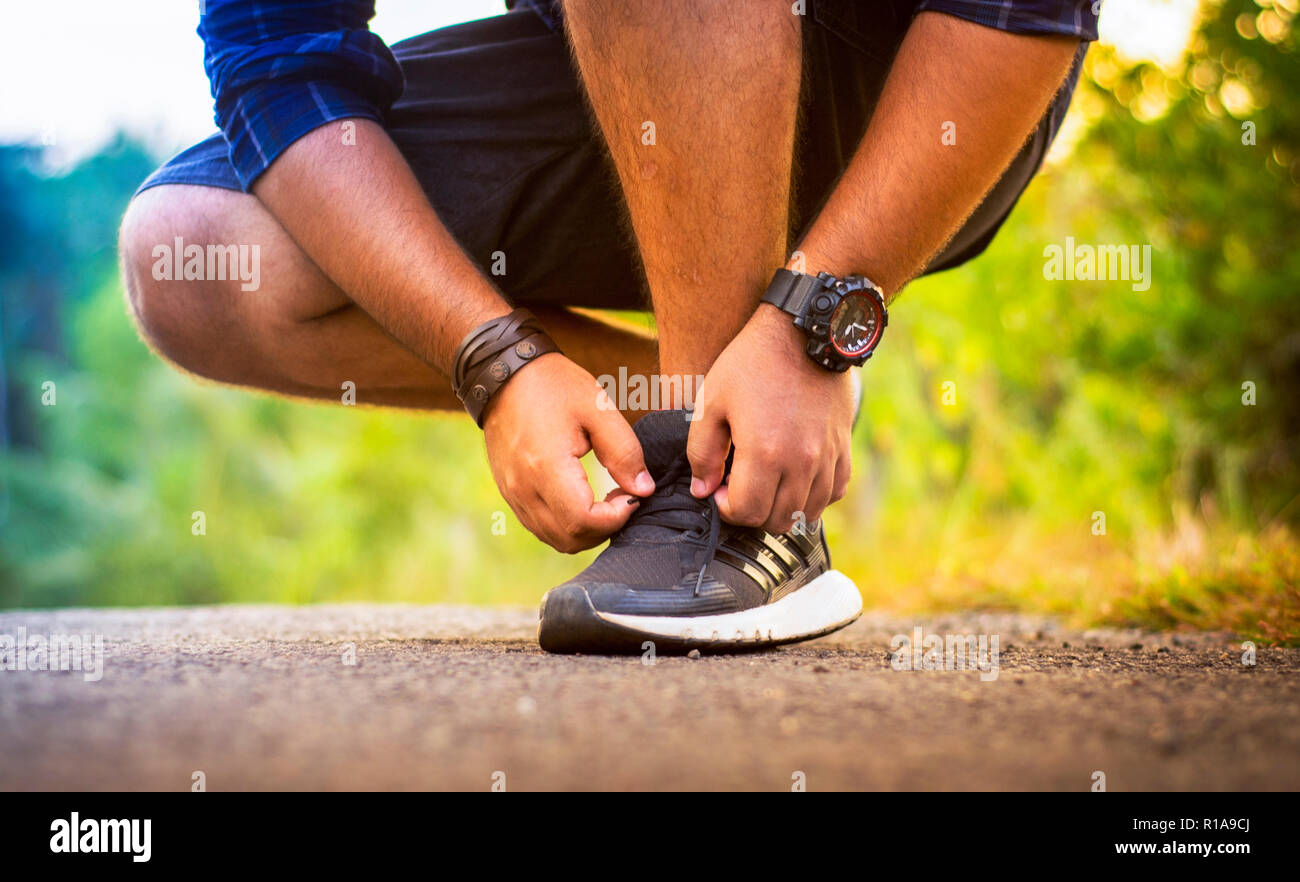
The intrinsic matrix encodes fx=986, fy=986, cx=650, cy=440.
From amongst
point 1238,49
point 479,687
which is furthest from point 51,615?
point 1238,49

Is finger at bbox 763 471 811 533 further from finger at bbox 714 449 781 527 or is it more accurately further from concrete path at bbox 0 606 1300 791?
concrete path at bbox 0 606 1300 791

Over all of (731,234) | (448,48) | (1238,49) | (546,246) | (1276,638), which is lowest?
(1276,638)

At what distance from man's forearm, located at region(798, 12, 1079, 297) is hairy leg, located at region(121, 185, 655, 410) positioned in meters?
0.70

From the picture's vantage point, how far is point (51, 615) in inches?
77.5

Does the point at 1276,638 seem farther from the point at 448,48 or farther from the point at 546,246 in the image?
the point at 448,48

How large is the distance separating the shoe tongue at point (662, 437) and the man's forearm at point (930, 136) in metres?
0.23

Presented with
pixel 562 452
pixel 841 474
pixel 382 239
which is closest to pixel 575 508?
pixel 562 452

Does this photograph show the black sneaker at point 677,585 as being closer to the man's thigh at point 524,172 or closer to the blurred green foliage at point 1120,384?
the man's thigh at point 524,172

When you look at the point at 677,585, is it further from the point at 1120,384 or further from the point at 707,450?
the point at 1120,384

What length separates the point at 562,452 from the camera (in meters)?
1.10

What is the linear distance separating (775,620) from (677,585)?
140 mm

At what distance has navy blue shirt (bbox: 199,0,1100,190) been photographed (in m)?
1.35

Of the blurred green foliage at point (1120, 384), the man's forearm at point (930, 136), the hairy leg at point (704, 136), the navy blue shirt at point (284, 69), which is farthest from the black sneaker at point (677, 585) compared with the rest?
the blurred green foliage at point (1120, 384)

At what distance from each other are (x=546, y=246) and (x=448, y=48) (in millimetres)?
441
